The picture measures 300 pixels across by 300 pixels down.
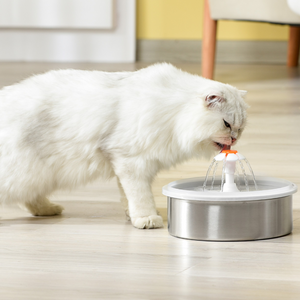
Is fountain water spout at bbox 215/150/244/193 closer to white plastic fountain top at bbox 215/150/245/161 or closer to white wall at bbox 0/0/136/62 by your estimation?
white plastic fountain top at bbox 215/150/245/161

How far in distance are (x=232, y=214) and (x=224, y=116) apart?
0.22m

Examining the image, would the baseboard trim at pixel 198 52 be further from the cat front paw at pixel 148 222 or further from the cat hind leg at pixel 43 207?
the cat front paw at pixel 148 222

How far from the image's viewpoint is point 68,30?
184 inches

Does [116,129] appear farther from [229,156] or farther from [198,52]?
[198,52]

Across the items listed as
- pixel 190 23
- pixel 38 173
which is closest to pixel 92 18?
pixel 190 23

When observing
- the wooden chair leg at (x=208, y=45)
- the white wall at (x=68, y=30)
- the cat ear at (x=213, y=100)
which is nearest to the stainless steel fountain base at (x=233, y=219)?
the cat ear at (x=213, y=100)

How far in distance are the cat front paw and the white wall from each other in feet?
11.7

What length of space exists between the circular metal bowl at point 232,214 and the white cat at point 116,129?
125 mm

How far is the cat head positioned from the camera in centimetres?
118

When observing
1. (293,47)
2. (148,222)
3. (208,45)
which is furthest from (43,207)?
(293,47)

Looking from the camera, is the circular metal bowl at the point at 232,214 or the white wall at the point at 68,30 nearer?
the circular metal bowl at the point at 232,214

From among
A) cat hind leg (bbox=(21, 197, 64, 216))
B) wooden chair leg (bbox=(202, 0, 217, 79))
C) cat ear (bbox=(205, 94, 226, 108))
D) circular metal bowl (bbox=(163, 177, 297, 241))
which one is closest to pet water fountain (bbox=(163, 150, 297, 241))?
circular metal bowl (bbox=(163, 177, 297, 241))

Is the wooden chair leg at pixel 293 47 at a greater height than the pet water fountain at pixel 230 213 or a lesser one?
greater

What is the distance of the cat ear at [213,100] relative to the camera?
→ 117cm
